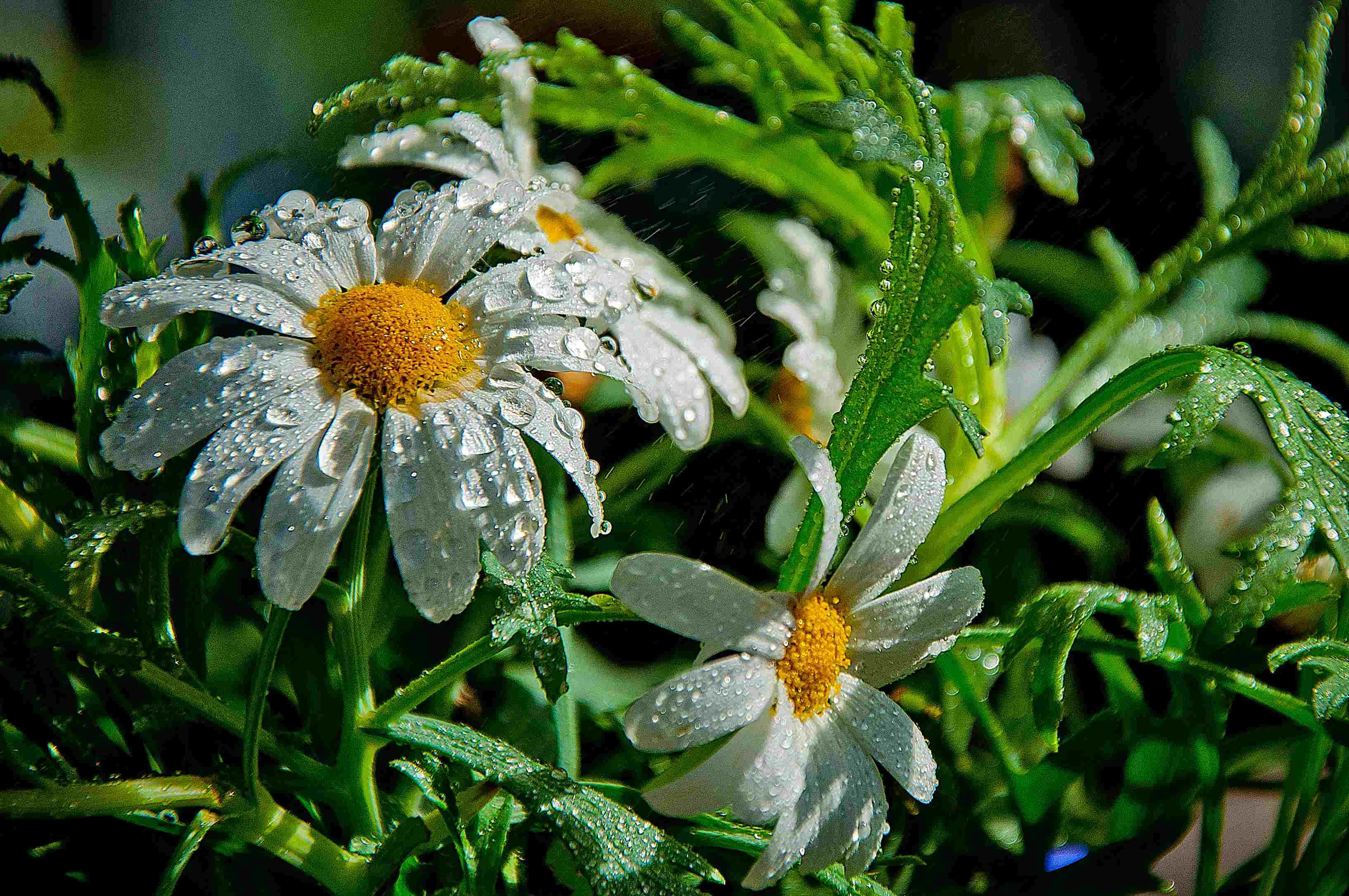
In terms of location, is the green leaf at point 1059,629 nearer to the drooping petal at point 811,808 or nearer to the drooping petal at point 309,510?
the drooping petal at point 811,808

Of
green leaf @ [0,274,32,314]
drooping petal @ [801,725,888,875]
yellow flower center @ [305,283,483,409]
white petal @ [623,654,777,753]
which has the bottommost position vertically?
drooping petal @ [801,725,888,875]

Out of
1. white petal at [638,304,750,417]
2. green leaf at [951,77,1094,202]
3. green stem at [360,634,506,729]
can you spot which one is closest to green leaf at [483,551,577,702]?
green stem at [360,634,506,729]

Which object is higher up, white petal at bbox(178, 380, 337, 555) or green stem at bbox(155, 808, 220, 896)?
white petal at bbox(178, 380, 337, 555)

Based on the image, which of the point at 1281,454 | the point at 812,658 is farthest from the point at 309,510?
the point at 1281,454

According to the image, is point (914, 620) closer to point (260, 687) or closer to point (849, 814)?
point (849, 814)

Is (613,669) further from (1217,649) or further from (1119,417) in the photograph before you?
(1119,417)

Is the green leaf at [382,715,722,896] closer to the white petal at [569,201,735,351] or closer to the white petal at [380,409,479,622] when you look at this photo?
the white petal at [380,409,479,622]

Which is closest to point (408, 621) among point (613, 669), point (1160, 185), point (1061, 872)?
point (613, 669)
